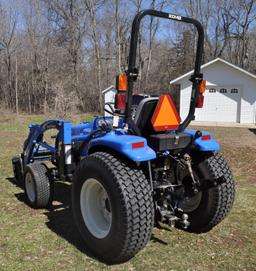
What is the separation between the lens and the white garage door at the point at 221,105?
2070cm

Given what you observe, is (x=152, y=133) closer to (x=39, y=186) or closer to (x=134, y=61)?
(x=134, y=61)

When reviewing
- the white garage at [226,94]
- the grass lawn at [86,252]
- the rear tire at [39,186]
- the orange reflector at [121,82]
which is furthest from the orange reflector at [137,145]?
the white garage at [226,94]

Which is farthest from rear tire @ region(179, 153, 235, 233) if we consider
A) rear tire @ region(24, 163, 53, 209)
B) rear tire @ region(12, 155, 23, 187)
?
rear tire @ region(12, 155, 23, 187)

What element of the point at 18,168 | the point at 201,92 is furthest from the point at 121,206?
the point at 18,168

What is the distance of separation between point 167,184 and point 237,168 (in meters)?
4.40

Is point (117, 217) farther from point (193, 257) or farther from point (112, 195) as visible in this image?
point (193, 257)

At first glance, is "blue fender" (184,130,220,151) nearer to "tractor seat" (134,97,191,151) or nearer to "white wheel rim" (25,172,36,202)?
"tractor seat" (134,97,191,151)

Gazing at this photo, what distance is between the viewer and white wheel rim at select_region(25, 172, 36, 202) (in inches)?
Answer: 196

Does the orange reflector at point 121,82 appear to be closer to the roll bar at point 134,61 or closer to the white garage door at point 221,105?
the roll bar at point 134,61

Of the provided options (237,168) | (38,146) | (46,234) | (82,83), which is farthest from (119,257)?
(82,83)

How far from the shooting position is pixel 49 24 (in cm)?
3231

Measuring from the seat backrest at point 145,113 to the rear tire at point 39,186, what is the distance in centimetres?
190

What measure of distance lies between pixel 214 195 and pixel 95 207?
52.1 inches

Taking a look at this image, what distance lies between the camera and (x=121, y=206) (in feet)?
10.3
